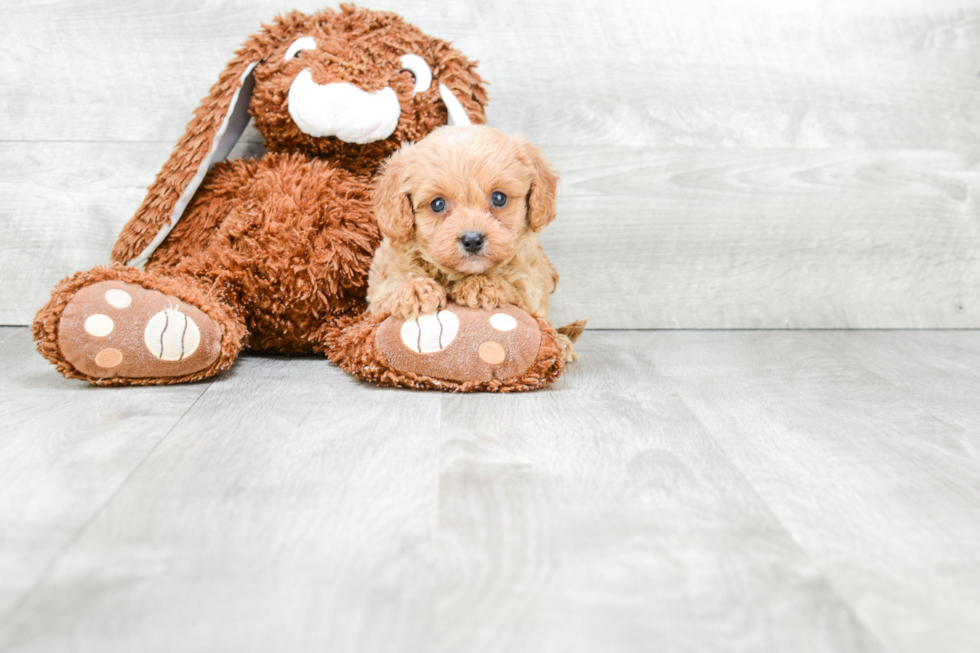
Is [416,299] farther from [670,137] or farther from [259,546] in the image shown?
[670,137]

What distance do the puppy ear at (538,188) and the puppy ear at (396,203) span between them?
6.8 inches

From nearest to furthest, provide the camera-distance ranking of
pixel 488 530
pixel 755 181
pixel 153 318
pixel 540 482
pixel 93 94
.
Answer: pixel 488 530
pixel 540 482
pixel 153 318
pixel 93 94
pixel 755 181

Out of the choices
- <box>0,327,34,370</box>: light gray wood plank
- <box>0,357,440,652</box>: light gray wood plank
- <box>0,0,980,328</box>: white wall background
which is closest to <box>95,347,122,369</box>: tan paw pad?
<box>0,357,440,652</box>: light gray wood plank

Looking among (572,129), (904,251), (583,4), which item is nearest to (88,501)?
(572,129)

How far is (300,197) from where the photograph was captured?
1267 millimetres

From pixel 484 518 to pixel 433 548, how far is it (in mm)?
72

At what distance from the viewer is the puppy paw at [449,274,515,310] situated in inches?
44.4

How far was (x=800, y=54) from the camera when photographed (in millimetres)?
1542

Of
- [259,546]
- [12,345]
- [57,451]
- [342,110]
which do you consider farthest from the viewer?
[12,345]

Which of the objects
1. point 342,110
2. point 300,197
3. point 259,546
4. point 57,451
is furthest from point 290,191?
point 259,546

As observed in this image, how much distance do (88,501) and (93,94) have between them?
991 mm

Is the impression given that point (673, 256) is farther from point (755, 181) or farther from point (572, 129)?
point (572, 129)

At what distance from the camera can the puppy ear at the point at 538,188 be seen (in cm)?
112

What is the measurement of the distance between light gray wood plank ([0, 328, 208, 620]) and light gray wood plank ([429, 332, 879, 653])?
342 mm
